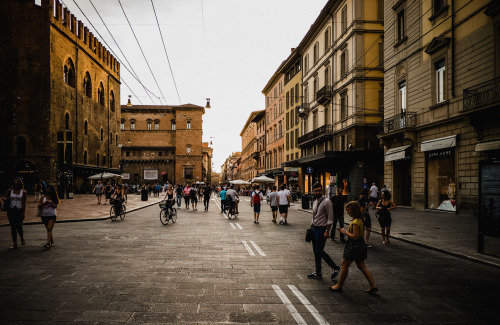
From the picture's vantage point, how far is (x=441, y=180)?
19094 mm

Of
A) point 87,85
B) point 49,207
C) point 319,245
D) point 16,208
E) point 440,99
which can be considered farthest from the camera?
point 87,85

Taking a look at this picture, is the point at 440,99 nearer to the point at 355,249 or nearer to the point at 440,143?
the point at 440,143

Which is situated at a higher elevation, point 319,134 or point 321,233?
point 319,134

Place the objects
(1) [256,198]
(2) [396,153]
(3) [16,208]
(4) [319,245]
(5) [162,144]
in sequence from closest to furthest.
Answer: (4) [319,245], (3) [16,208], (1) [256,198], (2) [396,153], (5) [162,144]

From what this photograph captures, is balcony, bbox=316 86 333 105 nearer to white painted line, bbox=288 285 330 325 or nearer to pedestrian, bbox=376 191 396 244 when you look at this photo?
pedestrian, bbox=376 191 396 244

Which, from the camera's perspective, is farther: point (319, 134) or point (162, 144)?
point (162, 144)

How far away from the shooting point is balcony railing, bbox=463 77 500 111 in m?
14.5

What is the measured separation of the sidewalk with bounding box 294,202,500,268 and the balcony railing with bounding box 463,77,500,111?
4.64 meters

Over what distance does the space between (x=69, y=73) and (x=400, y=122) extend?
36.1m

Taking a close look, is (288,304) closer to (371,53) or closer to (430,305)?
(430,305)

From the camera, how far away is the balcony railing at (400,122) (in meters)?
20.9

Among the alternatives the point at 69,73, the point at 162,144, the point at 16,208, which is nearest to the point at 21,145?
the point at 69,73

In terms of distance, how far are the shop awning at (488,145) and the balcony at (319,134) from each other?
61.5 ft

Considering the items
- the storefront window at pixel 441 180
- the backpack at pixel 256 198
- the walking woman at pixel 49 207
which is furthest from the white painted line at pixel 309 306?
the storefront window at pixel 441 180
